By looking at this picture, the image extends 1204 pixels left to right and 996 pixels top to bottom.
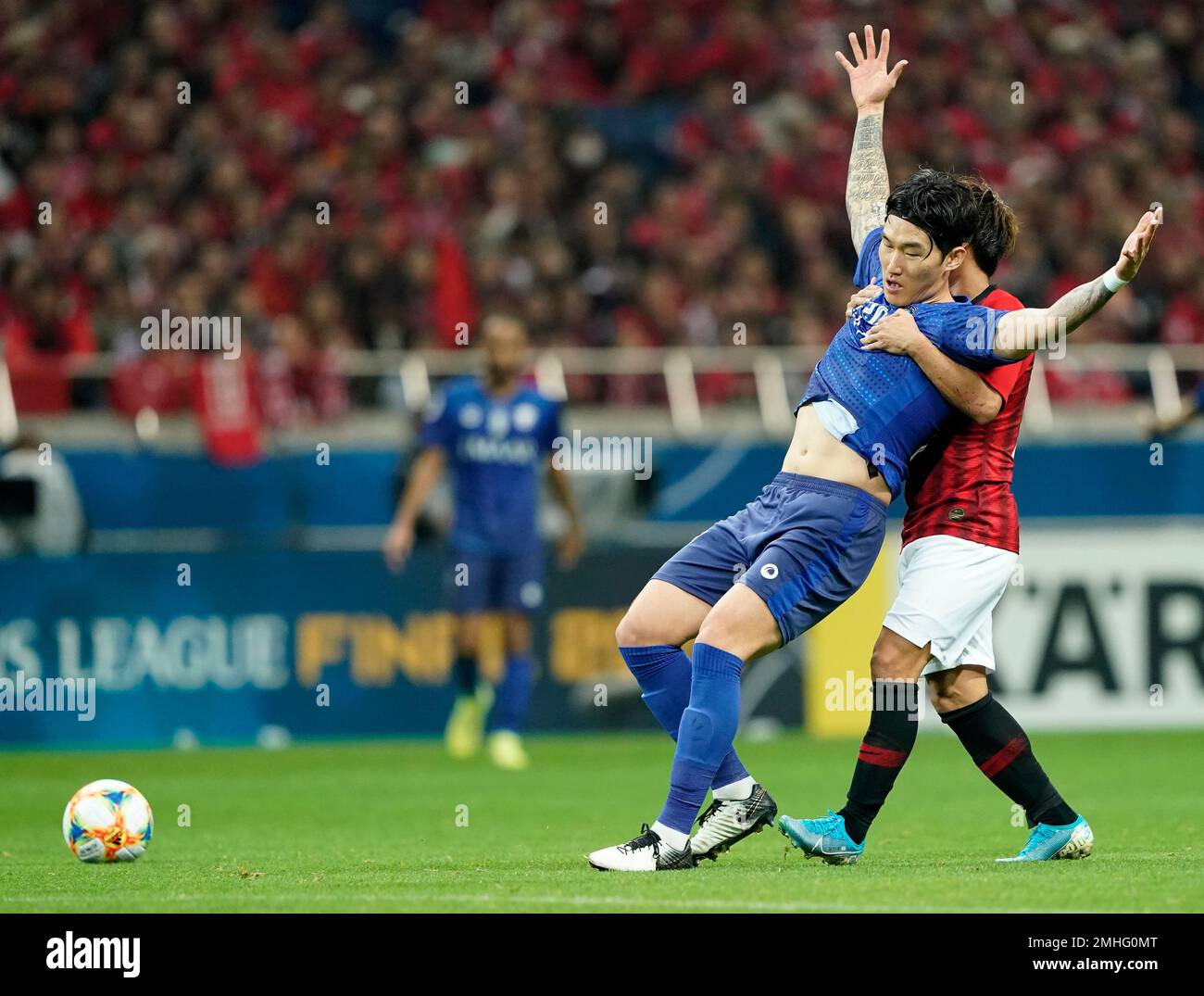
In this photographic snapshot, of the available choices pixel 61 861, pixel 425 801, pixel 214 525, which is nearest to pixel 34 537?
pixel 214 525

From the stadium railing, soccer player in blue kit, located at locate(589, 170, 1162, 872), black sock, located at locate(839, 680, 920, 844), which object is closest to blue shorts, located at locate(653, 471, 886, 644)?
soccer player in blue kit, located at locate(589, 170, 1162, 872)

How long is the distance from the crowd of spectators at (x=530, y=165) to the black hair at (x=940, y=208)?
9.18m

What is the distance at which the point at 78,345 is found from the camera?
49.2 ft

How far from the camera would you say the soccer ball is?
23.5 feet

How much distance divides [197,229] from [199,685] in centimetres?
410

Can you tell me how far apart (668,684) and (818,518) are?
0.80m

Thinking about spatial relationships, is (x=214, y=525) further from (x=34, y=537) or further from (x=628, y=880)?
(x=628, y=880)

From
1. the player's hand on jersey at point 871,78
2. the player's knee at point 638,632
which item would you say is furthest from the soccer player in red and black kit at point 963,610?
the player's hand on jersey at point 871,78

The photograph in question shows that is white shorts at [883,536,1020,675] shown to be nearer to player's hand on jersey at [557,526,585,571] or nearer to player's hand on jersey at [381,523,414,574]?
player's hand on jersey at [381,523,414,574]

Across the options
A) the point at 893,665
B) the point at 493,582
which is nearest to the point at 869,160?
the point at 893,665

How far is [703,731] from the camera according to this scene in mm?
6230

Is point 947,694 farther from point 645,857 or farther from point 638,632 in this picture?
point 645,857

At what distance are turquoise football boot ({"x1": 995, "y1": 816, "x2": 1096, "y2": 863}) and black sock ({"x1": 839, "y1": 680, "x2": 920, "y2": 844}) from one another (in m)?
0.49

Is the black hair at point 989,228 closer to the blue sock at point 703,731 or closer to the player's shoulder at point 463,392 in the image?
the blue sock at point 703,731
